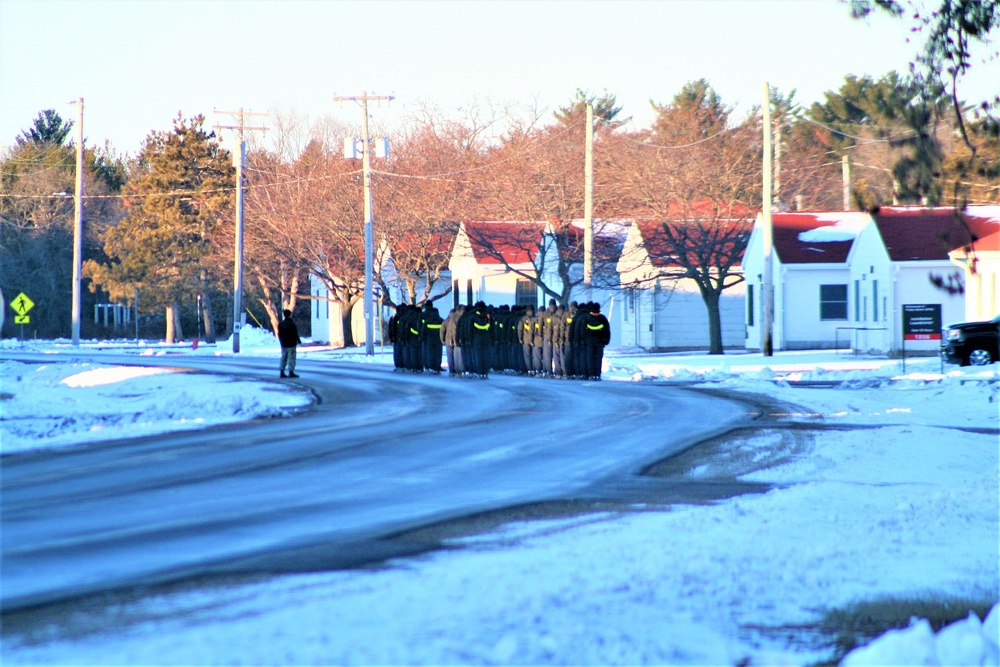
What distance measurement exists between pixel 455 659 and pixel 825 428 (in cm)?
1201

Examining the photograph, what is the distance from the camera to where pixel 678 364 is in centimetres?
3503

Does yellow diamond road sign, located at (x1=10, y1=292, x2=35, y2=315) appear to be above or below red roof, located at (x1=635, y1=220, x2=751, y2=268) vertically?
below

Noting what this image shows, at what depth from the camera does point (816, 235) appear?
4284cm

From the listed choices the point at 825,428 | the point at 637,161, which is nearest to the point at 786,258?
the point at 637,161

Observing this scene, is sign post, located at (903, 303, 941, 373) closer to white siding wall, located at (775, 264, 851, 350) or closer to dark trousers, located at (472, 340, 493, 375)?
dark trousers, located at (472, 340, 493, 375)

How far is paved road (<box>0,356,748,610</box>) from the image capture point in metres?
8.01

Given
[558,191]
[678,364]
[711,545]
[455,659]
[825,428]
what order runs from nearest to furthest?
1. [455,659]
2. [711,545]
3. [825,428]
4. [678,364]
5. [558,191]

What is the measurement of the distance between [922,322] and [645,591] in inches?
915

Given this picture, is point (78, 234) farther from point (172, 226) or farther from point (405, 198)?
point (405, 198)

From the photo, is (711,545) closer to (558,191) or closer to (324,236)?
(558,191)

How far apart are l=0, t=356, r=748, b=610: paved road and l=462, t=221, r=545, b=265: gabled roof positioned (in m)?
24.3

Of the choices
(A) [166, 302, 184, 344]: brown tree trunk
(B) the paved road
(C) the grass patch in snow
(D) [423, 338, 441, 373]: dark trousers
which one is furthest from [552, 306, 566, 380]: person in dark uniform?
(A) [166, 302, 184, 344]: brown tree trunk

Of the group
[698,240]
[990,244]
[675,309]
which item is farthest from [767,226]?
[675,309]

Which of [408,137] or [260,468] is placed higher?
[408,137]
